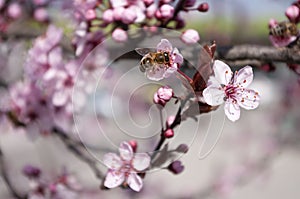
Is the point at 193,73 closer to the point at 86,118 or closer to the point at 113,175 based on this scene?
the point at 113,175

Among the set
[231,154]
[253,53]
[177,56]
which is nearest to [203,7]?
[253,53]

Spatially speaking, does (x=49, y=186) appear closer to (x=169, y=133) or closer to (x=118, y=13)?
(x=118, y=13)

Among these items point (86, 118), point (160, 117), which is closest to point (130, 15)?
point (160, 117)

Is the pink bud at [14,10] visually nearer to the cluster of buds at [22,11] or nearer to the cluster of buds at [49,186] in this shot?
the cluster of buds at [22,11]

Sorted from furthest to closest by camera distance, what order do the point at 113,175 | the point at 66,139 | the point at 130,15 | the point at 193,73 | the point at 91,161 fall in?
the point at 66,139 → the point at 91,161 → the point at 130,15 → the point at 113,175 → the point at 193,73

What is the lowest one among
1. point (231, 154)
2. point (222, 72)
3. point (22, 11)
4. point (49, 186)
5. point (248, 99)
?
point (231, 154)

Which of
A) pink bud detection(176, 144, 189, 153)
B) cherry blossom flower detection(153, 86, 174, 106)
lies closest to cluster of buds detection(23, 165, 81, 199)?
pink bud detection(176, 144, 189, 153)
